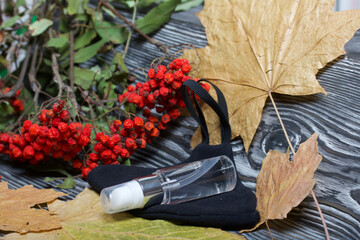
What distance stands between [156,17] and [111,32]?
11 centimetres

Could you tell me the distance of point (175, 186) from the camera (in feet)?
2.05

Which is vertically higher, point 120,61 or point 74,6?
point 74,6

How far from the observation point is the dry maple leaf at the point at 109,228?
1.81 ft

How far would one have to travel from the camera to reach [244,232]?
59 centimetres

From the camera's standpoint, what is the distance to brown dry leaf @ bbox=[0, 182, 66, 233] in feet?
1.82

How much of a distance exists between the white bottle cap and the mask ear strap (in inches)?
7.7

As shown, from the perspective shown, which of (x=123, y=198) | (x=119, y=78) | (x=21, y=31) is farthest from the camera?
(x=21, y=31)

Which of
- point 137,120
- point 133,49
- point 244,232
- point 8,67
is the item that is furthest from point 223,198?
point 8,67

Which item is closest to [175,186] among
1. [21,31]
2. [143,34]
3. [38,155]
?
[38,155]

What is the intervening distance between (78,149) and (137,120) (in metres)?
0.12

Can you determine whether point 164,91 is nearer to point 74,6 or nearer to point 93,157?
point 93,157

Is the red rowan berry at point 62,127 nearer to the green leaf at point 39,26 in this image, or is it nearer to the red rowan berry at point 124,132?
the red rowan berry at point 124,132

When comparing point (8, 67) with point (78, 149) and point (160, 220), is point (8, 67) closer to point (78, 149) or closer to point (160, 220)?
point (78, 149)

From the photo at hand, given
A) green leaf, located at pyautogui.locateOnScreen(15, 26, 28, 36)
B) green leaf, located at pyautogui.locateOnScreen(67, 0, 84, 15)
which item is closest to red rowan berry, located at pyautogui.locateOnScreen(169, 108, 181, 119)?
green leaf, located at pyautogui.locateOnScreen(67, 0, 84, 15)
